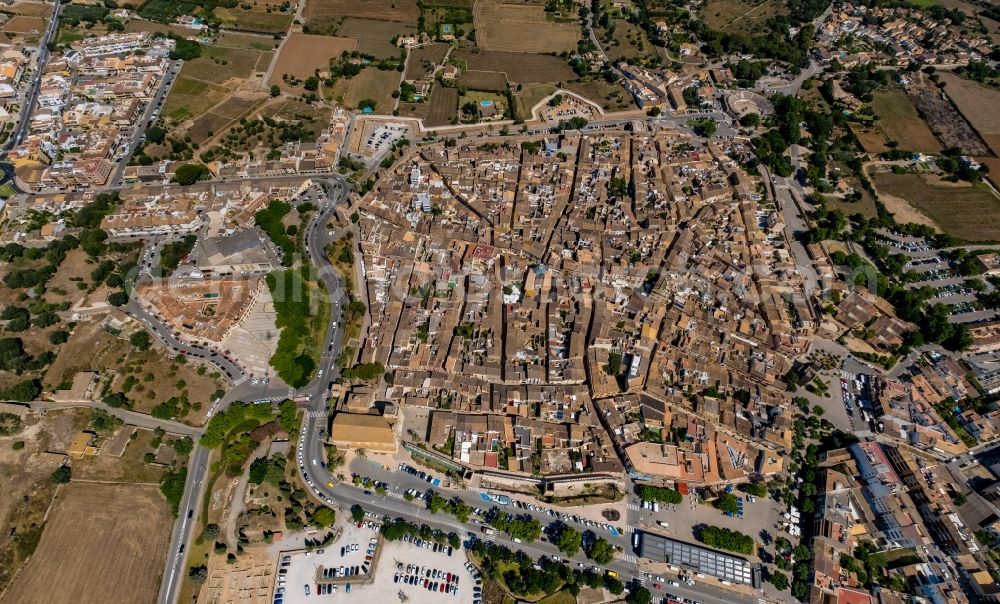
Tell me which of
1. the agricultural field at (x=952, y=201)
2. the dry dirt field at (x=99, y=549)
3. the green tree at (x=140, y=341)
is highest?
the agricultural field at (x=952, y=201)

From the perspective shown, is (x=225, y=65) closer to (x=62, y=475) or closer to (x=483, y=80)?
(x=483, y=80)

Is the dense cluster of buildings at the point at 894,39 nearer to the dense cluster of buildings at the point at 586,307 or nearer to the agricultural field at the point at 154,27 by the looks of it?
the dense cluster of buildings at the point at 586,307

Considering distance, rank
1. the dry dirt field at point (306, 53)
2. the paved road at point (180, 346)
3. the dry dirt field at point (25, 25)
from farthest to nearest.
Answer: the dry dirt field at point (25, 25) < the dry dirt field at point (306, 53) < the paved road at point (180, 346)

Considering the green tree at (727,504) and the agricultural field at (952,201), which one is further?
the agricultural field at (952,201)

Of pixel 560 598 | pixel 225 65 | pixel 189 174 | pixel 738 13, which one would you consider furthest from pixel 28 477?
pixel 738 13

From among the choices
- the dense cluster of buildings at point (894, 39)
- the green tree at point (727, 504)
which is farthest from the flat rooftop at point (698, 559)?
the dense cluster of buildings at point (894, 39)

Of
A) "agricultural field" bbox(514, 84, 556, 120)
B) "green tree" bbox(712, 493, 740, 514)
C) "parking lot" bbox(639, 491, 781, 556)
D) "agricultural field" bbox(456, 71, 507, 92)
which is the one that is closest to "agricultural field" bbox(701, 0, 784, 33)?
"agricultural field" bbox(514, 84, 556, 120)

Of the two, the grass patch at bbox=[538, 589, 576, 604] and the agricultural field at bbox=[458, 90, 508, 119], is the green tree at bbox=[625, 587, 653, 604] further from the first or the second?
the agricultural field at bbox=[458, 90, 508, 119]
